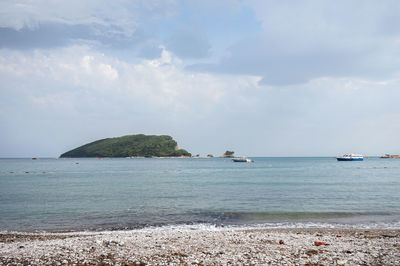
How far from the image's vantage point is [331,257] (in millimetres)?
10906

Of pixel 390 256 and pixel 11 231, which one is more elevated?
pixel 390 256

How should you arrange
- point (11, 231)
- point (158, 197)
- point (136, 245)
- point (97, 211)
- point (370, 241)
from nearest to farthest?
point (136, 245), point (370, 241), point (11, 231), point (97, 211), point (158, 197)

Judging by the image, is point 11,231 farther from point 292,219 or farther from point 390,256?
point 390,256

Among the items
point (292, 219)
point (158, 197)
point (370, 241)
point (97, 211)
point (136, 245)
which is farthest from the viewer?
point (158, 197)

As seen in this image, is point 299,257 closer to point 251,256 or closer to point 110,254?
point 251,256

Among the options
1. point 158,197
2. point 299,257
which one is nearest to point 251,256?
point 299,257

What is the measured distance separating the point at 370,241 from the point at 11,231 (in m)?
21.6

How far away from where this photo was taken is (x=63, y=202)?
2972 cm

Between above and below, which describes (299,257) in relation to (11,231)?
above

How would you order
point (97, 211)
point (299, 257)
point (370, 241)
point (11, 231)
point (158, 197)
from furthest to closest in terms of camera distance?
point (158, 197) → point (97, 211) → point (11, 231) → point (370, 241) → point (299, 257)

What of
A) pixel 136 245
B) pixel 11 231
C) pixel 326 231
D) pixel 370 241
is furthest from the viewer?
pixel 11 231

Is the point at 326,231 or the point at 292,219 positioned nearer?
the point at 326,231

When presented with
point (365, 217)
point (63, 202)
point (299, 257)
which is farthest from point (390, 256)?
point (63, 202)

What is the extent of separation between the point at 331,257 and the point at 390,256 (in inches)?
93.2
